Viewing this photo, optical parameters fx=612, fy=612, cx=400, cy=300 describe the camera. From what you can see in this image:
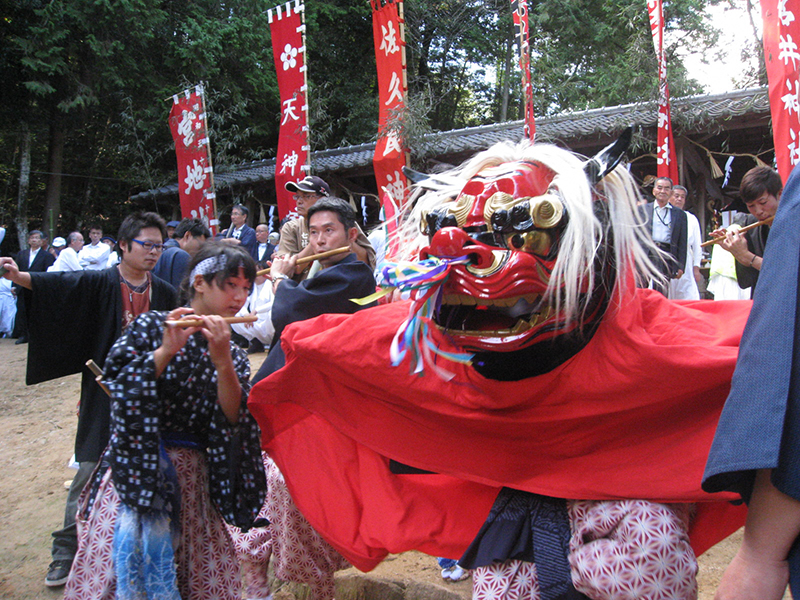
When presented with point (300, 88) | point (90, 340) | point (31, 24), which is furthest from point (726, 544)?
point (31, 24)

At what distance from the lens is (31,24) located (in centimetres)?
1303

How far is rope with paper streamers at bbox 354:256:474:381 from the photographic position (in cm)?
161

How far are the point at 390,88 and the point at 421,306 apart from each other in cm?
693

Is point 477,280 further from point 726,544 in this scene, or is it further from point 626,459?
point 726,544

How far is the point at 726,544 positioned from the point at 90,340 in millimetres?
3375

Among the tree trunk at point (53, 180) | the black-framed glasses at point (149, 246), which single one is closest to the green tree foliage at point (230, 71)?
the tree trunk at point (53, 180)

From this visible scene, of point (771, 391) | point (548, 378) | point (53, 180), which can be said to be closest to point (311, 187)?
point (548, 378)

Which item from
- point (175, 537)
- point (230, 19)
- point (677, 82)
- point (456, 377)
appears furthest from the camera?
point (230, 19)

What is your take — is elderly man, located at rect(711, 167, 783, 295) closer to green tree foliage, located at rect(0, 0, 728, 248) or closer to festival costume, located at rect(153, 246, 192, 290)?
festival costume, located at rect(153, 246, 192, 290)

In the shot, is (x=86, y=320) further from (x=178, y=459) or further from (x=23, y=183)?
(x=23, y=183)

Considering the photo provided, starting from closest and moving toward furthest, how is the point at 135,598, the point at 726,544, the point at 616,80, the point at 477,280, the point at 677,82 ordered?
the point at 477,280 → the point at 135,598 → the point at 726,544 → the point at 677,82 → the point at 616,80

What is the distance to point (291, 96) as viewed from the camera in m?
7.76

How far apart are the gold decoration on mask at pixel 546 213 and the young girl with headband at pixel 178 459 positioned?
1068 millimetres

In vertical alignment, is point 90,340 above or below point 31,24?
below
